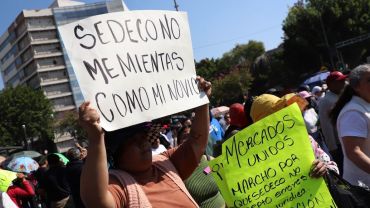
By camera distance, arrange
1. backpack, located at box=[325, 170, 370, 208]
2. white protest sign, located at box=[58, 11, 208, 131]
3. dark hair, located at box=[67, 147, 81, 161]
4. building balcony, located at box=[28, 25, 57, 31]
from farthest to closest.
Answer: building balcony, located at box=[28, 25, 57, 31] → dark hair, located at box=[67, 147, 81, 161] → backpack, located at box=[325, 170, 370, 208] → white protest sign, located at box=[58, 11, 208, 131]

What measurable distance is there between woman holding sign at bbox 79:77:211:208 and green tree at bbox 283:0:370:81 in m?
35.4

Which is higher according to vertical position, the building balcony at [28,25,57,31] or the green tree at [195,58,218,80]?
the building balcony at [28,25,57,31]

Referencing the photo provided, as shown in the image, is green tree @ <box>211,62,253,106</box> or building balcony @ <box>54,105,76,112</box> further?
building balcony @ <box>54,105,76,112</box>

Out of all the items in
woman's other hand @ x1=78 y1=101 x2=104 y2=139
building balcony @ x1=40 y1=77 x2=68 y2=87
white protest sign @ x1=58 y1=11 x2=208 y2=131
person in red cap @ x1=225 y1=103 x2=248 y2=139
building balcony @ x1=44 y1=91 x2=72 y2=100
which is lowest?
person in red cap @ x1=225 y1=103 x2=248 y2=139

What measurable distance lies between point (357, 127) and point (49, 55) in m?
75.9

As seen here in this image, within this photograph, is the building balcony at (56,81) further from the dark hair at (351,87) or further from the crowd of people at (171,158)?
the dark hair at (351,87)

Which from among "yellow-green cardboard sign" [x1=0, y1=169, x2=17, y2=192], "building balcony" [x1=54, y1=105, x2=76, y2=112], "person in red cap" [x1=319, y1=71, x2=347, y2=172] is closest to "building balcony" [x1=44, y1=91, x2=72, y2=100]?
"building balcony" [x1=54, y1=105, x2=76, y2=112]

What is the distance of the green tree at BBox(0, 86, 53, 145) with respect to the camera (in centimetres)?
4809

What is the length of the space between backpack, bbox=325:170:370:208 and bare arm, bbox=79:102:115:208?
1.32m

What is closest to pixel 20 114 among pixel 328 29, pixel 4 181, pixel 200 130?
pixel 328 29

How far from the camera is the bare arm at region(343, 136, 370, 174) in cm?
280

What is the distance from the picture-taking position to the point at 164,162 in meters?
2.32

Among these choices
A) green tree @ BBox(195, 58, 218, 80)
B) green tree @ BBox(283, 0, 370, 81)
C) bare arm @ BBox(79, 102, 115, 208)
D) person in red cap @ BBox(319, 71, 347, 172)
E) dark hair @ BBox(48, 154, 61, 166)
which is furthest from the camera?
green tree @ BBox(195, 58, 218, 80)

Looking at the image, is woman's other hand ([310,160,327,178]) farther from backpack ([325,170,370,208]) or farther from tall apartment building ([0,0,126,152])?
tall apartment building ([0,0,126,152])
